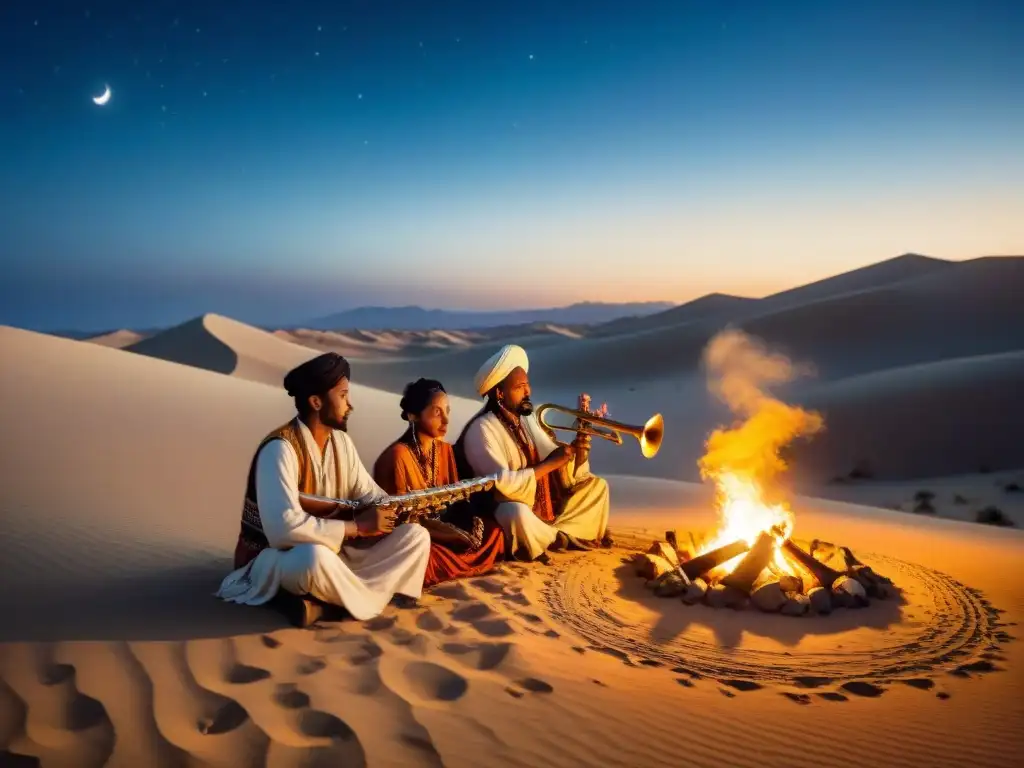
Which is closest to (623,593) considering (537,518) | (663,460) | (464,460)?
(537,518)

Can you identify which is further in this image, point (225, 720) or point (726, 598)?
point (726, 598)

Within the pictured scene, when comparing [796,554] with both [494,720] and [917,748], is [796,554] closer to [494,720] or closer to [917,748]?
[917,748]

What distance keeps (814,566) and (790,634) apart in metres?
1.01

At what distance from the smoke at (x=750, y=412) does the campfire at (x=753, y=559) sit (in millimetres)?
14

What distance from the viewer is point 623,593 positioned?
621cm

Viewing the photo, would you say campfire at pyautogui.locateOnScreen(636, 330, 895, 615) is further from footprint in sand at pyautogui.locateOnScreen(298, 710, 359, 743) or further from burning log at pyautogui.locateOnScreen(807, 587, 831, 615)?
footprint in sand at pyautogui.locateOnScreen(298, 710, 359, 743)

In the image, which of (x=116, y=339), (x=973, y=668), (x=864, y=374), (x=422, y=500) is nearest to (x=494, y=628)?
(x=422, y=500)

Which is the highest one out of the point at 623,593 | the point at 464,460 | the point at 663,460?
the point at 464,460

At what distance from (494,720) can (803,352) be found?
38.5 m

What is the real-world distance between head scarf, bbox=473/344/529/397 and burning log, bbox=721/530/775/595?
2.56 metres

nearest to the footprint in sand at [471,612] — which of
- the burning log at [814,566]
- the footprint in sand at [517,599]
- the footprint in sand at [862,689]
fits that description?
the footprint in sand at [517,599]

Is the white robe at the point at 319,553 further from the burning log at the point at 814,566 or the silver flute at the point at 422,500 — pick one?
the burning log at the point at 814,566

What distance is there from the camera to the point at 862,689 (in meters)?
4.45

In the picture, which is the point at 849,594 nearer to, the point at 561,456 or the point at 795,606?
the point at 795,606
